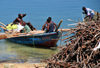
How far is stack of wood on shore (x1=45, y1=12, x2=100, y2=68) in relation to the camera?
339 cm

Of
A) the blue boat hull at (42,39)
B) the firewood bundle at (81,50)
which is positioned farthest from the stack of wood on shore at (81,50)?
the blue boat hull at (42,39)

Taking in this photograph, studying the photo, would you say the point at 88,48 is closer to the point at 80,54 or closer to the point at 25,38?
the point at 80,54

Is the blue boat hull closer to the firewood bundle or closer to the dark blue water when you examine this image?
the dark blue water

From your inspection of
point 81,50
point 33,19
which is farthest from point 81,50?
point 33,19

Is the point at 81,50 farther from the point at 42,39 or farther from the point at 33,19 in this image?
the point at 33,19

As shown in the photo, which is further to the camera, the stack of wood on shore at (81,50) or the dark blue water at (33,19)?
the dark blue water at (33,19)

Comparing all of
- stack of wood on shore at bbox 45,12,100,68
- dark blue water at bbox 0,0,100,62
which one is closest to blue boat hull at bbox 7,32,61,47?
dark blue water at bbox 0,0,100,62

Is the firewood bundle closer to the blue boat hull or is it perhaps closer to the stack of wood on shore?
the stack of wood on shore

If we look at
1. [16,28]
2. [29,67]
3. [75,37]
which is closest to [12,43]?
[16,28]

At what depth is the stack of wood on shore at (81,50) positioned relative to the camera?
3389 mm

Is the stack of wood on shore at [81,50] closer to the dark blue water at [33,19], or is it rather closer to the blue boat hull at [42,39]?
the dark blue water at [33,19]

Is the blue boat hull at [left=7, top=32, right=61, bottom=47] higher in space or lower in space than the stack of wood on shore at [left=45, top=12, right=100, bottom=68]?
higher

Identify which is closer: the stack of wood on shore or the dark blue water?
the stack of wood on shore

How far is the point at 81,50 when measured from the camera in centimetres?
361
